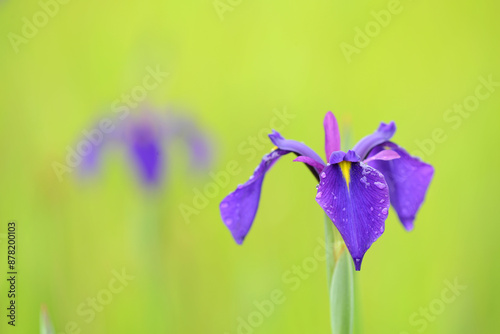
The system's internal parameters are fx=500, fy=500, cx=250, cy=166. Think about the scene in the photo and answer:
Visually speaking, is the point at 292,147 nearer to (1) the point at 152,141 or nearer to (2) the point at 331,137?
(2) the point at 331,137

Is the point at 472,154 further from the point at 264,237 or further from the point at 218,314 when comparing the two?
the point at 218,314

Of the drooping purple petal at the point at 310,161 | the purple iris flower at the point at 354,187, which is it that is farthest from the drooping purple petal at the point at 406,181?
the drooping purple petal at the point at 310,161

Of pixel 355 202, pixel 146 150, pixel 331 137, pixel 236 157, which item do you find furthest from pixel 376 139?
pixel 236 157

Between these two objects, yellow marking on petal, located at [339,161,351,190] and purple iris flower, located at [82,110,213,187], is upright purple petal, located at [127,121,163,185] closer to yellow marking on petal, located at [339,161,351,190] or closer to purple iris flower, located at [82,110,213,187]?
purple iris flower, located at [82,110,213,187]

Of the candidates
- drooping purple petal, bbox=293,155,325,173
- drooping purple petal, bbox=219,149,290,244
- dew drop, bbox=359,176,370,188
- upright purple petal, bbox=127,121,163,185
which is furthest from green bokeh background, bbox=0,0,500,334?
dew drop, bbox=359,176,370,188

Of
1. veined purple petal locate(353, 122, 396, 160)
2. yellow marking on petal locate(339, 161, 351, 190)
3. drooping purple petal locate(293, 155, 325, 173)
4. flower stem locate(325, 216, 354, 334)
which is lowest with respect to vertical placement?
flower stem locate(325, 216, 354, 334)

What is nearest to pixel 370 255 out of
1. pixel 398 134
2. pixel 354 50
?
pixel 398 134

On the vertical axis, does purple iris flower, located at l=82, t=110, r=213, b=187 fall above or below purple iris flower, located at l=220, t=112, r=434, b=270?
above
